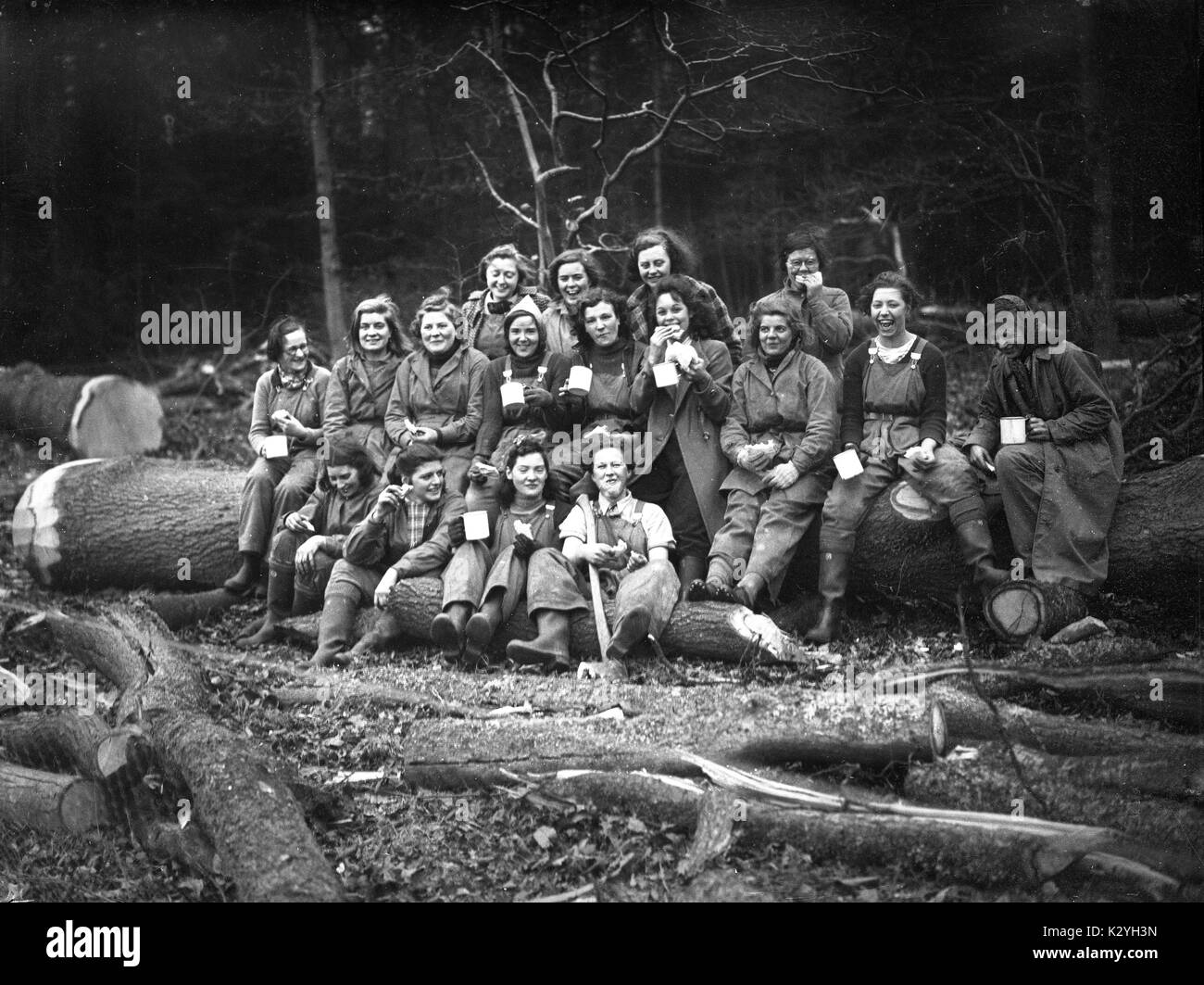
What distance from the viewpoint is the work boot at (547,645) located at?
5.74 metres

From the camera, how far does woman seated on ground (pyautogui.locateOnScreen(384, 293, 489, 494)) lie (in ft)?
21.0

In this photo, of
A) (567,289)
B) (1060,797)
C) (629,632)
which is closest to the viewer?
(1060,797)

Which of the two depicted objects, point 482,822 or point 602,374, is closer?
point 482,822

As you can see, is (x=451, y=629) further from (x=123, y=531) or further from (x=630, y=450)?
(x=123, y=531)

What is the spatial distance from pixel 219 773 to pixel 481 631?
4.23ft

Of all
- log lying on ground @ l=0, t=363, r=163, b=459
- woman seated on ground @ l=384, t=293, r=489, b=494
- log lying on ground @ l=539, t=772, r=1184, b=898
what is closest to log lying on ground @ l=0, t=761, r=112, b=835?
log lying on ground @ l=0, t=363, r=163, b=459

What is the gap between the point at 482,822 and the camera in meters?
5.10

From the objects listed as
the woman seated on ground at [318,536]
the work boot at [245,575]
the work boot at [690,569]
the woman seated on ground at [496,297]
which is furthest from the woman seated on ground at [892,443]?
the work boot at [245,575]

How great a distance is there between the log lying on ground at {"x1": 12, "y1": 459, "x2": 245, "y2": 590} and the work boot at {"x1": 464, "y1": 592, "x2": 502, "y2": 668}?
1.48 meters

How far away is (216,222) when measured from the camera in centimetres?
657

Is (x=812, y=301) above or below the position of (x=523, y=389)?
above

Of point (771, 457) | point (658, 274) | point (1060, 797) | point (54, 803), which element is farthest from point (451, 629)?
point (1060, 797)

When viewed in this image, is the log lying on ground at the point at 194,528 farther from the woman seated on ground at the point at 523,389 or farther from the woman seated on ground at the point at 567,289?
the woman seated on ground at the point at 567,289

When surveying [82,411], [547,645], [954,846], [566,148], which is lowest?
[954,846]
